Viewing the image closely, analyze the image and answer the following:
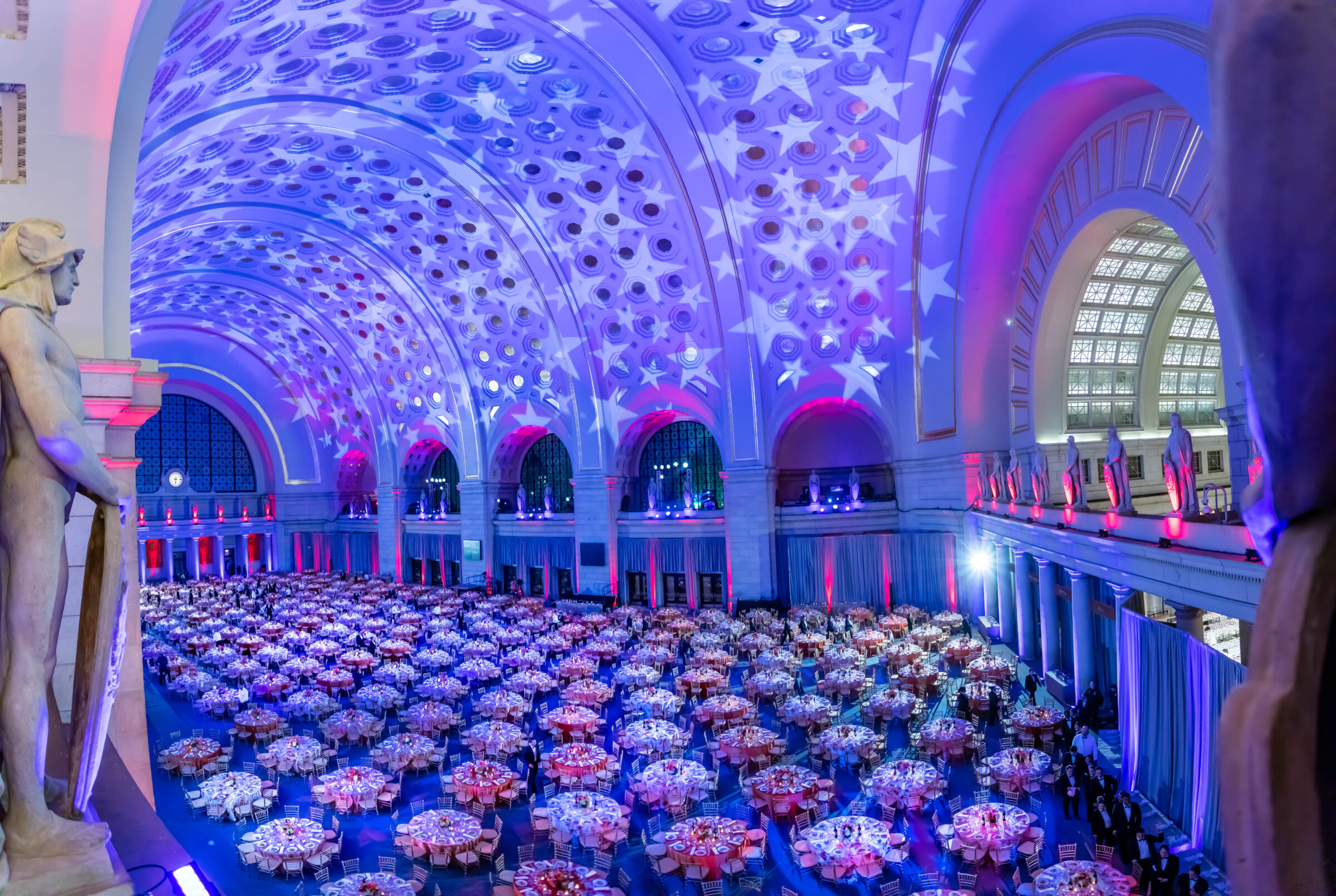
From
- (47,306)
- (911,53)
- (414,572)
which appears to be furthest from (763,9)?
(414,572)

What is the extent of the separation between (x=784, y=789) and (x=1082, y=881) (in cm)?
420

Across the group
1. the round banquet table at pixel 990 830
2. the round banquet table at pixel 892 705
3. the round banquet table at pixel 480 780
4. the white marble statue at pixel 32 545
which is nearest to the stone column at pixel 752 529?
the round banquet table at pixel 892 705

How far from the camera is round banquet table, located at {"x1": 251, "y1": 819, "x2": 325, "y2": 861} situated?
9.92 meters

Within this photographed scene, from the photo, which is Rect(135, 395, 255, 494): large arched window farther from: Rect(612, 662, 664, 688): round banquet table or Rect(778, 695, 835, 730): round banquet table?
Rect(778, 695, 835, 730): round banquet table

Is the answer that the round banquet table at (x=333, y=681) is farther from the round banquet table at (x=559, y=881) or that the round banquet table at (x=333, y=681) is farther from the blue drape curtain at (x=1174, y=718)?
the blue drape curtain at (x=1174, y=718)

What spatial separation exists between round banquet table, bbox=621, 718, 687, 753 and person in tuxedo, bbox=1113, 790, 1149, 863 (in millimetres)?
6590

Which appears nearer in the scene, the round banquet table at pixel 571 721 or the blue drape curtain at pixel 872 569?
the round banquet table at pixel 571 721

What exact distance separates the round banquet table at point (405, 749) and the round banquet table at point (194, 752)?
2923mm

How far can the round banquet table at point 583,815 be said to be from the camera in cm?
1050

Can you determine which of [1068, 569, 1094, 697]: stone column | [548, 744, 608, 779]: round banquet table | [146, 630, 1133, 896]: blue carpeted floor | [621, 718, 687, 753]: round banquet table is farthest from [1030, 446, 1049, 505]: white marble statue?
[548, 744, 608, 779]: round banquet table

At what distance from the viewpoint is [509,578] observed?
125 ft

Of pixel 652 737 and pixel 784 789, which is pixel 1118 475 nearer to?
pixel 784 789

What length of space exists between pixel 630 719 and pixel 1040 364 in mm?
12835

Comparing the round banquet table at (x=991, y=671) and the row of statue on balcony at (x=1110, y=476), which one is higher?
the row of statue on balcony at (x=1110, y=476)
